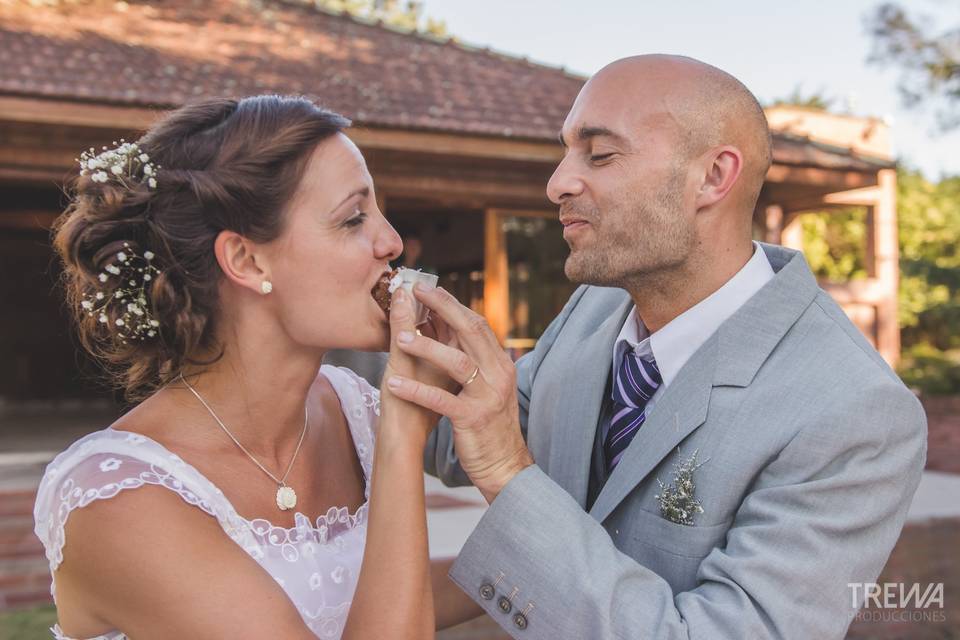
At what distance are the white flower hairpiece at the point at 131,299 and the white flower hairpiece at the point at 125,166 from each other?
0.19 meters

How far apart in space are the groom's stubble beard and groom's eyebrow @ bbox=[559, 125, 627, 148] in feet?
0.44

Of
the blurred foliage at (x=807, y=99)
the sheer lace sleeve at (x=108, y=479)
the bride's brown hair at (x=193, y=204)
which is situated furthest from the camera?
the blurred foliage at (x=807, y=99)

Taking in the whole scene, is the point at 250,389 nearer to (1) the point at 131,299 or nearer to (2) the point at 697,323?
(1) the point at 131,299

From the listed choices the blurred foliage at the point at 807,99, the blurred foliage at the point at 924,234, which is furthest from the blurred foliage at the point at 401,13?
the blurred foliage at the point at 924,234

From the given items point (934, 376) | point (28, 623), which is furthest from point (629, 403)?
point (934, 376)

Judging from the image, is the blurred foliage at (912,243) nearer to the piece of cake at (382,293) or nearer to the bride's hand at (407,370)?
the piece of cake at (382,293)

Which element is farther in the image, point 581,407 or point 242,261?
point 581,407

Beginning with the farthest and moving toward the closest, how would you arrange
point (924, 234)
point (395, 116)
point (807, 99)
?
point (807, 99) < point (924, 234) < point (395, 116)

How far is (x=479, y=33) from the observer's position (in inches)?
2147

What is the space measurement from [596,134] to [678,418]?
77 centimetres

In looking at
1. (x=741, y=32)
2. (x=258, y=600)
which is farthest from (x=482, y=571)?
(x=741, y=32)

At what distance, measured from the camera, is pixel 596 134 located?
2.40 m

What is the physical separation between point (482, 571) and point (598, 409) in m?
0.60

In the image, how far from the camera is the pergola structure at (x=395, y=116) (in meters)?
7.50
